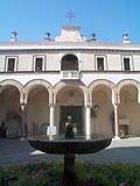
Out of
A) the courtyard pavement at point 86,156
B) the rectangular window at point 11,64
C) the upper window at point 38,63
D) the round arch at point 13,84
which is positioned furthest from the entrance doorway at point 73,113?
the courtyard pavement at point 86,156

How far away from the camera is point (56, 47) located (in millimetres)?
21172

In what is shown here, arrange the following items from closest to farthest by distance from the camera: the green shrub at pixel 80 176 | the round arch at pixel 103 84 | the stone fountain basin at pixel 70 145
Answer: the stone fountain basin at pixel 70 145 → the green shrub at pixel 80 176 → the round arch at pixel 103 84

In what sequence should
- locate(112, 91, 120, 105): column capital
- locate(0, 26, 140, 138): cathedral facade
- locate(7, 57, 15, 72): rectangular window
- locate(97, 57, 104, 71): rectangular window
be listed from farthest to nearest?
locate(97, 57, 104, 71): rectangular window < locate(7, 57, 15, 72): rectangular window < locate(0, 26, 140, 138): cathedral facade < locate(112, 91, 120, 105): column capital

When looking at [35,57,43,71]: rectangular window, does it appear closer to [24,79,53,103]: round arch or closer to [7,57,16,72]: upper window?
[7,57,16,72]: upper window

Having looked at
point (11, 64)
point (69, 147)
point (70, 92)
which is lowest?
Result: point (69, 147)

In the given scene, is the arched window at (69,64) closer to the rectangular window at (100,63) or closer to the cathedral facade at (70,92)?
the cathedral facade at (70,92)

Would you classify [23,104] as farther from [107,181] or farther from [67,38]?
[107,181]

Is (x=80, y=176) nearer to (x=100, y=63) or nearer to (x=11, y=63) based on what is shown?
(x=100, y=63)

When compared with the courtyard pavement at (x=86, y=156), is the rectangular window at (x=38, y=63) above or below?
above

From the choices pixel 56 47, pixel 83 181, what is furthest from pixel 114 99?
pixel 83 181

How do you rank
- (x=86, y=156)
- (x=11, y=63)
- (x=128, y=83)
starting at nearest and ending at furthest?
(x=86, y=156), (x=128, y=83), (x=11, y=63)

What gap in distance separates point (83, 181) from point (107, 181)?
1.73ft

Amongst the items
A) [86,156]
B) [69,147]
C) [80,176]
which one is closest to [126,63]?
[86,156]

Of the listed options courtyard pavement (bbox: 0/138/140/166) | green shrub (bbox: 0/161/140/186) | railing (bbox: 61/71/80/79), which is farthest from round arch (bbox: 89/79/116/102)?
green shrub (bbox: 0/161/140/186)
